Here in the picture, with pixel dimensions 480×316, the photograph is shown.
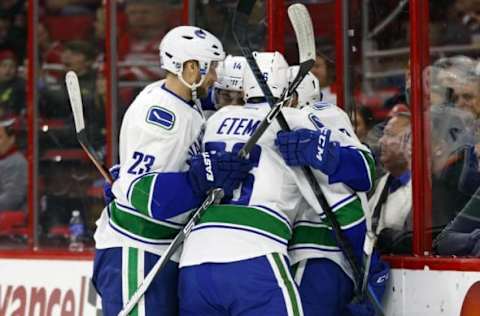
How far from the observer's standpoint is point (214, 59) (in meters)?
4.72

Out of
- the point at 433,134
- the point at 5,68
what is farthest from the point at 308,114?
the point at 5,68

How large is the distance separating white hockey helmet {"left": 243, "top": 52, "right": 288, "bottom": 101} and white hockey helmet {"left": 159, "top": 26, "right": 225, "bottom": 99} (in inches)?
5.7

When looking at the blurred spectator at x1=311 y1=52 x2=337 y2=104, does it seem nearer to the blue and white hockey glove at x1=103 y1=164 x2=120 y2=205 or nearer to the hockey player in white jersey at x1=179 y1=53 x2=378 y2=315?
the hockey player in white jersey at x1=179 y1=53 x2=378 y2=315

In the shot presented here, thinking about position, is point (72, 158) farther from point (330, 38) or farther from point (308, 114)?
point (308, 114)

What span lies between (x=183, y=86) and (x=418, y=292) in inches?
40.5

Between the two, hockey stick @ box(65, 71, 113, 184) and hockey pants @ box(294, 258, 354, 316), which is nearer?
hockey pants @ box(294, 258, 354, 316)

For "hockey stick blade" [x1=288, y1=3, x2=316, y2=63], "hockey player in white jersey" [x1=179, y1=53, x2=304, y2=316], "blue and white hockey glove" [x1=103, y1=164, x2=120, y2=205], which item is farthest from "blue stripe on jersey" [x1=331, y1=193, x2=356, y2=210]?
"blue and white hockey glove" [x1=103, y1=164, x2=120, y2=205]

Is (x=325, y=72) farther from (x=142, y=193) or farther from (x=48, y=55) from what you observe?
(x=48, y=55)

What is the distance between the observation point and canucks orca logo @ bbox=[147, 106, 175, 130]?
181 inches

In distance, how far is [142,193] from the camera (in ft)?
15.0

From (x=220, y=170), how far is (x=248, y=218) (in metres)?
0.17

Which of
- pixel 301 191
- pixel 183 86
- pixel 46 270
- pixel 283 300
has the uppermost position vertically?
pixel 183 86

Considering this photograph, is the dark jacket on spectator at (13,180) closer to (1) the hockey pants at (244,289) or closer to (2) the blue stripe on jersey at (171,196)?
(2) the blue stripe on jersey at (171,196)

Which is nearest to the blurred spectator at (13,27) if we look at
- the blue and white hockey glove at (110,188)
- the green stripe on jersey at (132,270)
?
the blue and white hockey glove at (110,188)
